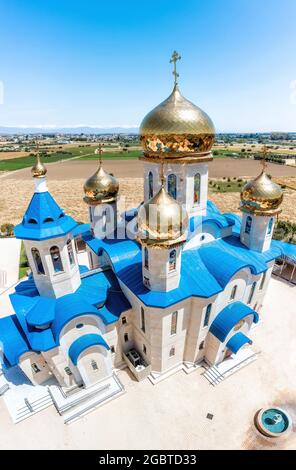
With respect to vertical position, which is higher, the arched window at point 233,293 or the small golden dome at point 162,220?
the small golden dome at point 162,220

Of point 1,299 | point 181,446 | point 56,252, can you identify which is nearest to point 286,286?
point 181,446

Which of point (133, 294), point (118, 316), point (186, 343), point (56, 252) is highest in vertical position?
point (56, 252)

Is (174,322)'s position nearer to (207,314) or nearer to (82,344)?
(207,314)

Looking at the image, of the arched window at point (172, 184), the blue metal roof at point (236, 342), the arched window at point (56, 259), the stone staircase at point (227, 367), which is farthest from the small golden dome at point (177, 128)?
the stone staircase at point (227, 367)

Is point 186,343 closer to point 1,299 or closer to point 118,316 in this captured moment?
point 118,316

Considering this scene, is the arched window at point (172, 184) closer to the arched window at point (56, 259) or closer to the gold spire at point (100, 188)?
the gold spire at point (100, 188)

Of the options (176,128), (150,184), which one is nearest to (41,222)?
(150,184)
